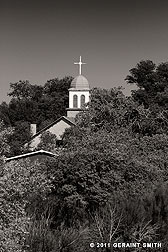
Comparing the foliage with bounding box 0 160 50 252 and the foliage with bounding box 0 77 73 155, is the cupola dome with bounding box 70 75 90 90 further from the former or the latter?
the foliage with bounding box 0 160 50 252

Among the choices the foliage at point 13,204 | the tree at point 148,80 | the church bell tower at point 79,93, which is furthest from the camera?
the church bell tower at point 79,93

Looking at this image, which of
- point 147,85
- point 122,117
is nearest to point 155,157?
point 122,117

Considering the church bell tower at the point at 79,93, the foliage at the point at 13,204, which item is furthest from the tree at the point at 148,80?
the foliage at the point at 13,204

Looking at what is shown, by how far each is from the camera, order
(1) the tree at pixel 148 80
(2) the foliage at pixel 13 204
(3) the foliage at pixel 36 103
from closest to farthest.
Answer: (2) the foliage at pixel 13 204 < (1) the tree at pixel 148 80 < (3) the foliage at pixel 36 103

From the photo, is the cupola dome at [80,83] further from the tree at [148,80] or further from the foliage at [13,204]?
the foliage at [13,204]

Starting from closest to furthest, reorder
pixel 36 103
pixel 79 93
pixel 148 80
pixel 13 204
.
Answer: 1. pixel 13 204
2. pixel 148 80
3. pixel 79 93
4. pixel 36 103

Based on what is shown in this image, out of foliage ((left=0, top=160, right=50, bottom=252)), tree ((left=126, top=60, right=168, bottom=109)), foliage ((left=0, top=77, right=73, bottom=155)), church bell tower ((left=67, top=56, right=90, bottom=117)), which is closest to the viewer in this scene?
foliage ((left=0, top=160, right=50, bottom=252))

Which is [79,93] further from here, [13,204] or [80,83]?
[13,204]

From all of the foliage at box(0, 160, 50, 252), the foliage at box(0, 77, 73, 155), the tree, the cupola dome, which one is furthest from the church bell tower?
the foliage at box(0, 160, 50, 252)

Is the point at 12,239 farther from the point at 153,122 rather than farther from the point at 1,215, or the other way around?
the point at 153,122

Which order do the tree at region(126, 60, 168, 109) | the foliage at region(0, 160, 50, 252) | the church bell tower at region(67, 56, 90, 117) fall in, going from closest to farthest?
1. the foliage at region(0, 160, 50, 252)
2. the tree at region(126, 60, 168, 109)
3. the church bell tower at region(67, 56, 90, 117)

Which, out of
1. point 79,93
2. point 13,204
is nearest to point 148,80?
point 79,93

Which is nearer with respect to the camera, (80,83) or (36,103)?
(80,83)

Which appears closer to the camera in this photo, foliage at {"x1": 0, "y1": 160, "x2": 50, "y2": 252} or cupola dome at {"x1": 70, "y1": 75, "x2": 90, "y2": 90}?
foliage at {"x1": 0, "y1": 160, "x2": 50, "y2": 252}
